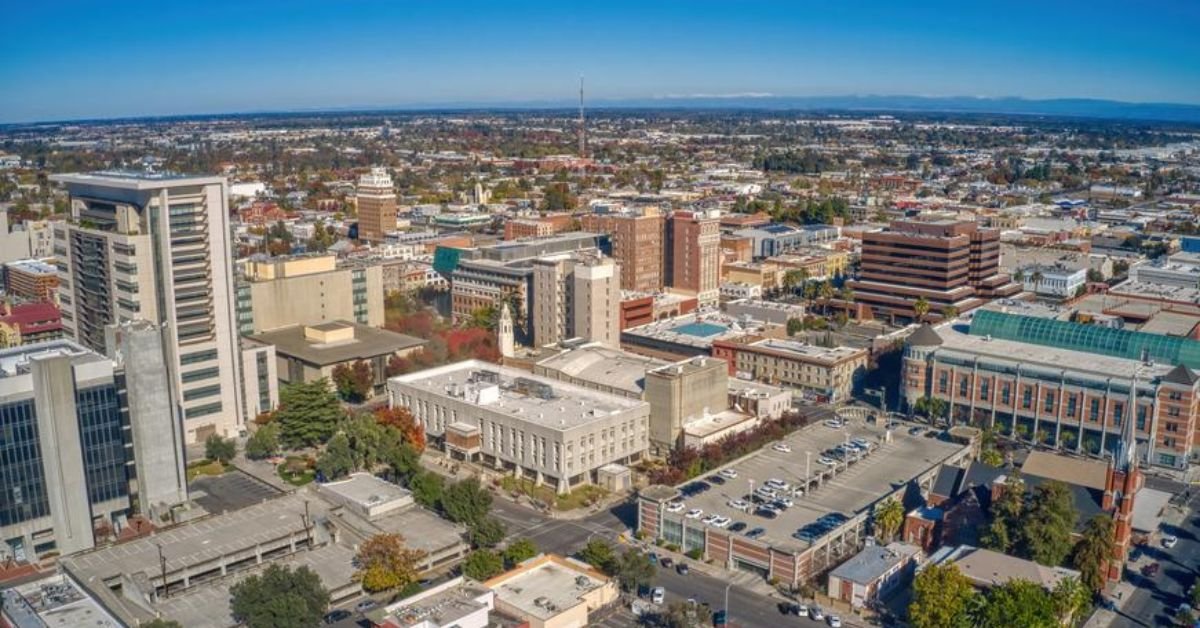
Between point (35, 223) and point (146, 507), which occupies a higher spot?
point (35, 223)

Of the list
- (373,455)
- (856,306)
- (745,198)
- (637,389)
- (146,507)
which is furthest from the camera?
(745,198)

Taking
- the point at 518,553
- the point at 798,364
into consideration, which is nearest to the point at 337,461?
the point at 518,553

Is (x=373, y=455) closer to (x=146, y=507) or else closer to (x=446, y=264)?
(x=146, y=507)

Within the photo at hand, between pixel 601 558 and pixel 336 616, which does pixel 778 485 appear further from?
pixel 336 616

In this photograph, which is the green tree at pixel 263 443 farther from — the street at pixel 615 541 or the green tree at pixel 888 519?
the green tree at pixel 888 519

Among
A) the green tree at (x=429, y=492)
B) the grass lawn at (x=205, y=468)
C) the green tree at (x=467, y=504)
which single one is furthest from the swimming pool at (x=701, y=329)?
the grass lawn at (x=205, y=468)

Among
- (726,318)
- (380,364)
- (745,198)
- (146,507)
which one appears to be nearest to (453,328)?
(380,364)

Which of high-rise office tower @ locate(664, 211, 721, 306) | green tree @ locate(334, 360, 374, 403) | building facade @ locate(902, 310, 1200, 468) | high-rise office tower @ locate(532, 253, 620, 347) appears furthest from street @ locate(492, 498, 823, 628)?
high-rise office tower @ locate(664, 211, 721, 306)
